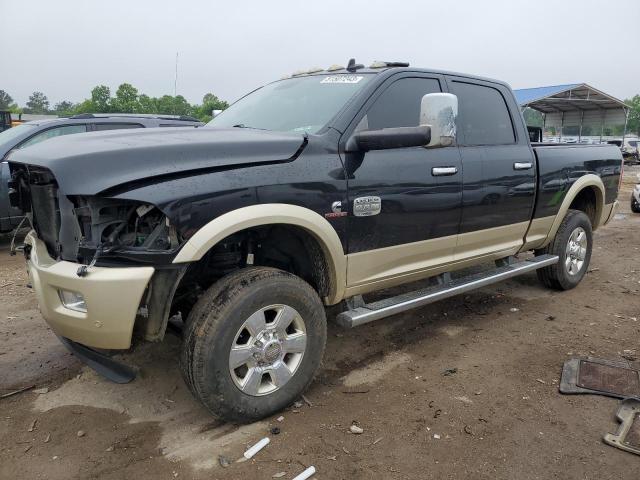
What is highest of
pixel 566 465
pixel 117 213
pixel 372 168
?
pixel 372 168

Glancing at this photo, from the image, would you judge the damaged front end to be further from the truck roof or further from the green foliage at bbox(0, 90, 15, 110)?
the green foliage at bbox(0, 90, 15, 110)

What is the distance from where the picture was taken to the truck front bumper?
2395mm

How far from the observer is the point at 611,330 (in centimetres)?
441

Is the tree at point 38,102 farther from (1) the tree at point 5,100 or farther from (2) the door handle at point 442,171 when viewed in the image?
(2) the door handle at point 442,171

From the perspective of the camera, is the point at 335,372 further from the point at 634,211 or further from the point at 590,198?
the point at 634,211

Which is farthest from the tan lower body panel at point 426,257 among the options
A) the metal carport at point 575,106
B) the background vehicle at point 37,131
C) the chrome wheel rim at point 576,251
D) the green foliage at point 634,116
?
the green foliage at point 634,116

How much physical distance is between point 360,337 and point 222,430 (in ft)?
5.29

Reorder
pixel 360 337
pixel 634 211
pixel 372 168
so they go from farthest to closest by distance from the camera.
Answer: pixel 634 211 < pixel 360 337 < pixel 372 168

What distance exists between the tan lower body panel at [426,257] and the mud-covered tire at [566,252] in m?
0.79

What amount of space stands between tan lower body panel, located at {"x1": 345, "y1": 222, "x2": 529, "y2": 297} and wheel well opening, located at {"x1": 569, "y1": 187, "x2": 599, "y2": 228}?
1.41 metres

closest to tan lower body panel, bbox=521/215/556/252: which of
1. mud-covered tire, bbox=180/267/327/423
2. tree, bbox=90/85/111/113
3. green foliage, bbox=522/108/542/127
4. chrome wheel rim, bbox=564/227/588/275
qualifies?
chrome wheel rim, bbox=564/227/588/275

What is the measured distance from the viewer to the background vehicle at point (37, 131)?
6477 millimetres

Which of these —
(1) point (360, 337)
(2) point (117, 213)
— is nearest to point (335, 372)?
(1) point (360, 337)

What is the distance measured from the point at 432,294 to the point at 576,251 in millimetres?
2482
